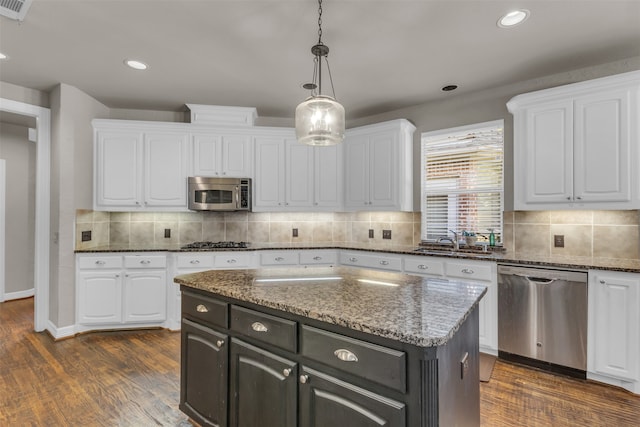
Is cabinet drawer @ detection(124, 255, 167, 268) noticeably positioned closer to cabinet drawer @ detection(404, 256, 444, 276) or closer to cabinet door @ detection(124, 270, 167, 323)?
cabinet door @ detection(124, 270, 167, 323)

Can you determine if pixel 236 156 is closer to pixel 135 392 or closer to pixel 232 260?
pixel 232 260

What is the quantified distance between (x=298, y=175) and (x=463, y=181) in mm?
2046

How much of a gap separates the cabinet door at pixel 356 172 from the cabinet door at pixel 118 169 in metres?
2.57

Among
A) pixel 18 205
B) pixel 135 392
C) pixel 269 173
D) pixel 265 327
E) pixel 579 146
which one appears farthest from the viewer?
pixel 18 205

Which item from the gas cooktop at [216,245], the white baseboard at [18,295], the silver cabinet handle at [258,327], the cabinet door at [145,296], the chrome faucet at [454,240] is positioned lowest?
the white baseboard at [18,295]

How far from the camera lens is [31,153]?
490 centimetres

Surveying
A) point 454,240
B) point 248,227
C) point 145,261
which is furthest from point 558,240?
point 145,261

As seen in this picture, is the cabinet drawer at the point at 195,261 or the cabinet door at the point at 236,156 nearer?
the cabinet drawer at the point at 195,261

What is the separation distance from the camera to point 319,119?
75.3 inches

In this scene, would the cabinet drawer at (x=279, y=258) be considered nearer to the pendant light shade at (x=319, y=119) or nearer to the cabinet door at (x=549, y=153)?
the pendant light shade at (x=319, y=119)

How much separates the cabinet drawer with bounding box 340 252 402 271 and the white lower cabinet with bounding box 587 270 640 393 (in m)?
1.63

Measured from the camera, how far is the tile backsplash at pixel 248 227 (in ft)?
13.3

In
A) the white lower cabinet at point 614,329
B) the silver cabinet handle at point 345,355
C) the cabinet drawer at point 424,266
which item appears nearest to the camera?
the silver cabinet handle at point 345,355

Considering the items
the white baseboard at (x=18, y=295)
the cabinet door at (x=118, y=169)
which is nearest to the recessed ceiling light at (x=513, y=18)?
the cabinet door at (x=118, y=169)
